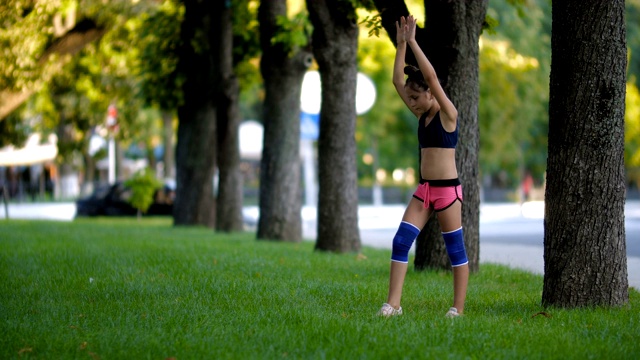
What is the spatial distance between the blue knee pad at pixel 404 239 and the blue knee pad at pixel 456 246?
0.79 ft

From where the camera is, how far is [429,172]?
7672 millimetres

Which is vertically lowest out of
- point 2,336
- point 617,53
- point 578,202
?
point 2,336

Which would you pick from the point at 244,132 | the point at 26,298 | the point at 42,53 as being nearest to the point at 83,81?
the point at 244,132

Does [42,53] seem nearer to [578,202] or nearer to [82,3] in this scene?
[82,3]

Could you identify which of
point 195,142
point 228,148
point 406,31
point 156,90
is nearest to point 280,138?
point 228,148

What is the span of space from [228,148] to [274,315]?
15097mm

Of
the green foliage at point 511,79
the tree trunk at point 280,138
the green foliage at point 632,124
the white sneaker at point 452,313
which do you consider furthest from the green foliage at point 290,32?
the green foliage at point 632,124

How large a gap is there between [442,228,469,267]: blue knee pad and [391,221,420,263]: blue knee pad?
241 millimetres

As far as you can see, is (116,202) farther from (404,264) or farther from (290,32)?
(404,264)

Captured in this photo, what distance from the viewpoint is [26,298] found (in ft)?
29.1

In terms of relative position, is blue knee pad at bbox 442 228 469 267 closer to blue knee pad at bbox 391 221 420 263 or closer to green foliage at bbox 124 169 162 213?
blue knee pad at bbox 391 221 420 263

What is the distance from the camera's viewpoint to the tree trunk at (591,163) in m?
8.05

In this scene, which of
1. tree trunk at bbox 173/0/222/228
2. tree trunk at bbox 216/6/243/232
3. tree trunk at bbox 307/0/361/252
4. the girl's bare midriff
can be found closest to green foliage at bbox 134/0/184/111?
tree trunk at bbox 173/0/222/228

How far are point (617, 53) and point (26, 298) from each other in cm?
505
